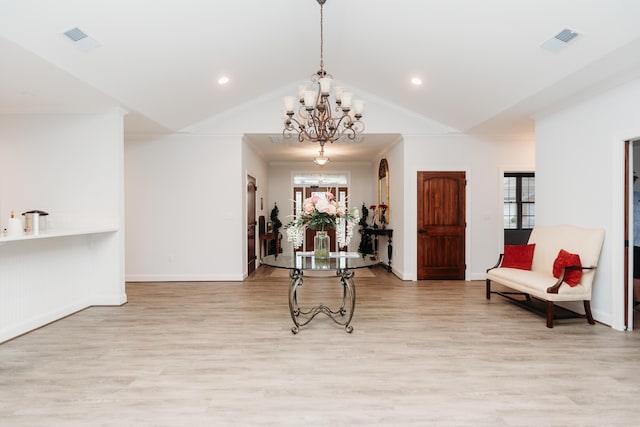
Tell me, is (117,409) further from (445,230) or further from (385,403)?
(445,230)

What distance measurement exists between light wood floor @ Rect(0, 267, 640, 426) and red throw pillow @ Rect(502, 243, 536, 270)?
1.80 feet

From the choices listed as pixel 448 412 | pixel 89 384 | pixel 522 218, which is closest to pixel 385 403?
pixel 448 412

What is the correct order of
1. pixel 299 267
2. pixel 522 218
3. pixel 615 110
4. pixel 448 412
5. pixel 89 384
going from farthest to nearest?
1. pixel 522 218
2. pixel 615 110
3. pixel 299 267
4. pixel 89 384
5. pixel 448 412

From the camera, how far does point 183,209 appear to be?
6668 millimetres

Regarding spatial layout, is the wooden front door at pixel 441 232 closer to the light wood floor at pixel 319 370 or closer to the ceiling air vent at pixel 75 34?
the light wood floor at pixel 319 370

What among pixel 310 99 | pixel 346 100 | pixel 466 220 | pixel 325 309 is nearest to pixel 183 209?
pixel 325 309

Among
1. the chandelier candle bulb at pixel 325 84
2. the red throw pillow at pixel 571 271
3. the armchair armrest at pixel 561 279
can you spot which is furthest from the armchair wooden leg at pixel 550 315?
the chandelier candle bulb at pixel 325 84

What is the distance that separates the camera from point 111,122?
501 cm

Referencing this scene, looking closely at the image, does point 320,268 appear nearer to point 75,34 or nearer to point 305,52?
point 75,34

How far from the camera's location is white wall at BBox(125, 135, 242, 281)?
6.64 m

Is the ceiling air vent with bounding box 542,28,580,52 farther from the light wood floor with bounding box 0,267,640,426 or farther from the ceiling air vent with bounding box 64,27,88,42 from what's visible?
the ceiling air vent with bounding box 64,27,88,42

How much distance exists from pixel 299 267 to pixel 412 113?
4087 mm

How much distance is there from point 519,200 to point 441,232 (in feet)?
7.04

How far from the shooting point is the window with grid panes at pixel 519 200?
301 inches
